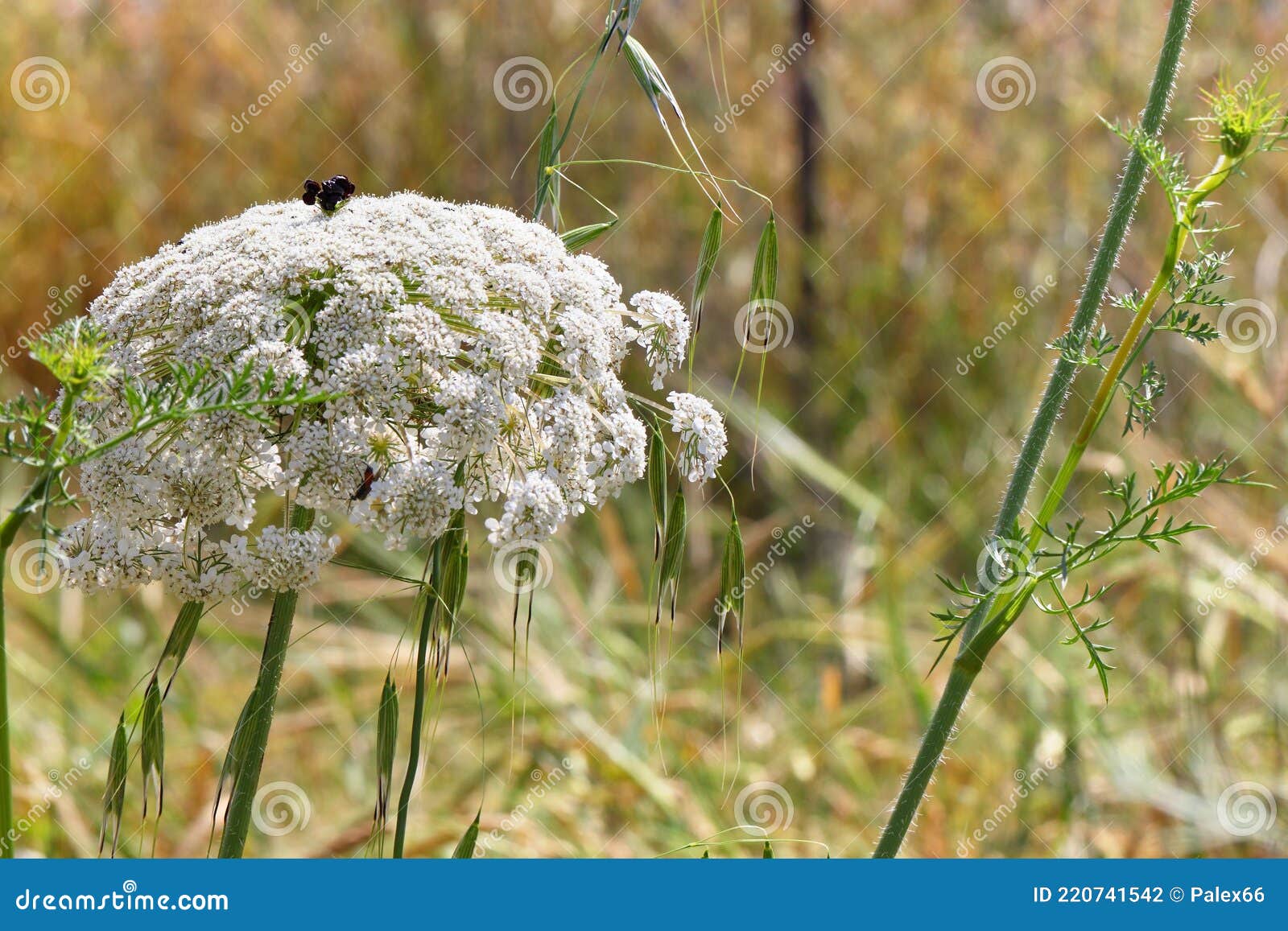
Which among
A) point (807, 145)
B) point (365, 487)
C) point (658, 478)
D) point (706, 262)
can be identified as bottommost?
point (365, 487)

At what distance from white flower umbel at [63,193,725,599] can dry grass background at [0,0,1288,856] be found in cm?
146

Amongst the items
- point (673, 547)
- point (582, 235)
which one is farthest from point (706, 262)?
point (673, 547)

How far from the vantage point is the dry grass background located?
2.97m

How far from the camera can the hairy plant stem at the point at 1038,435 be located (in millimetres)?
1285

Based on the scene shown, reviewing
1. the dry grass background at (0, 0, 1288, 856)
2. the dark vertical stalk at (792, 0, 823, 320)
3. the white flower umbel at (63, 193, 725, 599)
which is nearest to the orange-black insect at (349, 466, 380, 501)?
the white flower umbel at (63, 193, 725, 599)

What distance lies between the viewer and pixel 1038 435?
133 cm

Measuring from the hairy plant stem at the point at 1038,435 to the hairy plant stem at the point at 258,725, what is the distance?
75 centimetres

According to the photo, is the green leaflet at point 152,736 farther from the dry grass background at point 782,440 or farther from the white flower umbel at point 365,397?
the dry grass background at point 782,440

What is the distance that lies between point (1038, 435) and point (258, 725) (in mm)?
946

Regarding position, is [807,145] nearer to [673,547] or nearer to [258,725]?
[673,547]

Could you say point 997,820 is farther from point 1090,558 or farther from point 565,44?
point 565,44

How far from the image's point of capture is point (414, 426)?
120 cm
